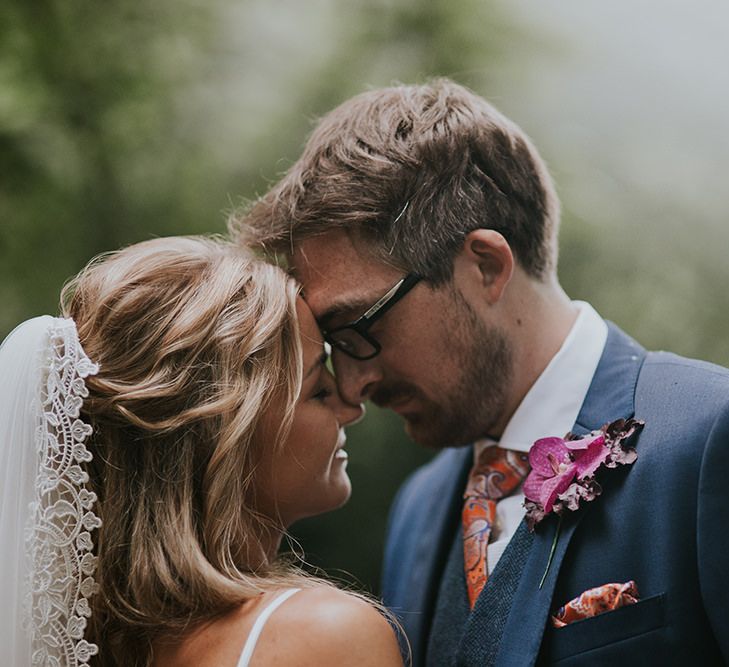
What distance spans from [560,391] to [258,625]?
1.09m

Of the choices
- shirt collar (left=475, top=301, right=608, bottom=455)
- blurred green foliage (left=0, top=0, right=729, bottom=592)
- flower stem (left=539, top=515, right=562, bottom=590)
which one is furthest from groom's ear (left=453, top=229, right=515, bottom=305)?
blurred green foliage (left=0, top=0, right=729, bottom=592)

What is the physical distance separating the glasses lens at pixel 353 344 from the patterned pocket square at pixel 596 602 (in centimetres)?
87

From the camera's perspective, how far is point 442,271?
8.40 ft

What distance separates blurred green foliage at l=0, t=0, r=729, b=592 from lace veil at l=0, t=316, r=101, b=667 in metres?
2.16

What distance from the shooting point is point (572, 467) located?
7.37 feet

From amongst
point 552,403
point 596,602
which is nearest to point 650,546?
point 596,602

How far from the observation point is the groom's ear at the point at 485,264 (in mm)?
2557

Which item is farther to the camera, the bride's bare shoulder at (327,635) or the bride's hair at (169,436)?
the bride's hair at (169,436)

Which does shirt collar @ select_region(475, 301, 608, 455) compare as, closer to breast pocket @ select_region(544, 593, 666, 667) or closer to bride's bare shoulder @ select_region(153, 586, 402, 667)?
breast pocket @ select_region(544, 593, 666, 667)

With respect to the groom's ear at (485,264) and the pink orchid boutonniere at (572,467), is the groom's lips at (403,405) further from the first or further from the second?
the pink orchid boutonniere at (572,467)

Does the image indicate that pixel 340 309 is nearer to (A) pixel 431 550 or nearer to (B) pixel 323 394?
(B) pixel 323 394

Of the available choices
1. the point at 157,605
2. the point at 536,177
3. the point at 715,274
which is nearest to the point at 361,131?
the point at 536,177

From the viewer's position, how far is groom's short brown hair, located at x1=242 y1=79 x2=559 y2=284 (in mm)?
2535

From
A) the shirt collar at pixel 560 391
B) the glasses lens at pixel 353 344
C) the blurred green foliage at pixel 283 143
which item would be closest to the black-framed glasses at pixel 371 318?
the glasses lens at pixel 353 344
